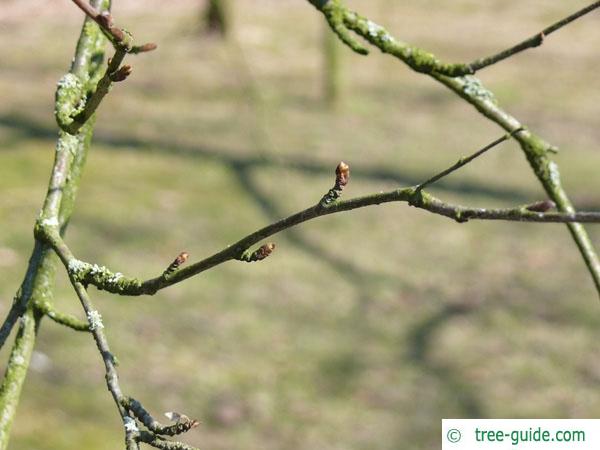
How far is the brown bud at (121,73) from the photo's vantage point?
29.6 inches

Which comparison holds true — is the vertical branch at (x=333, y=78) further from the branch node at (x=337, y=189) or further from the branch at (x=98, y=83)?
the branch node at (x=337, y=189)

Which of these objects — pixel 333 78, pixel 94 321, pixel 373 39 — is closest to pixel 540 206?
pixel 94 321

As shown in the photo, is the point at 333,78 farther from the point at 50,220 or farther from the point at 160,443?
the point at 160,443

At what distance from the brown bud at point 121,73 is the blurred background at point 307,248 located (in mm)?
3156

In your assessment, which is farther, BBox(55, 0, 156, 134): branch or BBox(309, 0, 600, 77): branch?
BBox(309, 0, 600, 77): branch

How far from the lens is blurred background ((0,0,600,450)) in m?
4.20

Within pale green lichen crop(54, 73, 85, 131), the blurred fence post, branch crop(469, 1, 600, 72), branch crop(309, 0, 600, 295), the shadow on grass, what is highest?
the blurred fence post

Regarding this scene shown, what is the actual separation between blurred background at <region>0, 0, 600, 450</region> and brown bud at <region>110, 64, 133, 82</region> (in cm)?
316

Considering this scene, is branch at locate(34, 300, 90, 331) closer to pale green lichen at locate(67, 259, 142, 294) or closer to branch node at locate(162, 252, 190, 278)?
pale green lichen at locate(67, 259, 142, 294)

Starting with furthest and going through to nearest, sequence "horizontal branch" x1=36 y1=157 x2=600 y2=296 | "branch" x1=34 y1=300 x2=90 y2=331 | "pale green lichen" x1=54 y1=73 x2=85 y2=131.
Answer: "branch" x1=34 y1=300 x2=90 y2=331, "pale green lichen" x1=54 y1=73 x2=85 y2=131, "horizontal branch" x1=36 y1=157 x2=600 y2=296

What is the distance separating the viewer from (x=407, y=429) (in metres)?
4.09

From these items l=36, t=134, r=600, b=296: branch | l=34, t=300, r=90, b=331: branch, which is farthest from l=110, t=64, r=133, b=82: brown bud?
l=34, t=300, r=90, b=331: branch

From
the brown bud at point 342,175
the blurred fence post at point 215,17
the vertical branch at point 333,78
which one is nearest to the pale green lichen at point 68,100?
the brown bud at point 342,175

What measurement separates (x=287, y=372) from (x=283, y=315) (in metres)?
0.52
